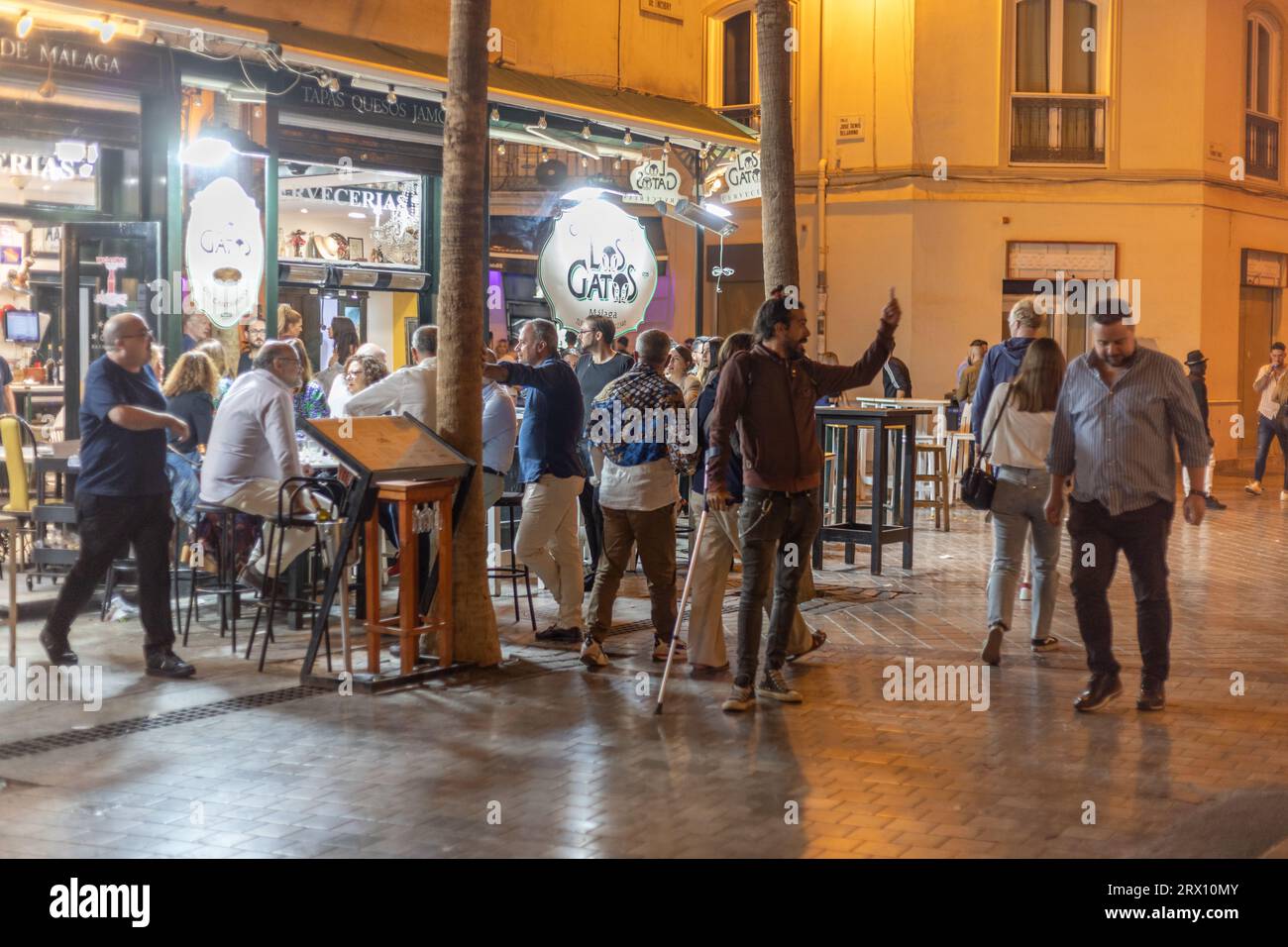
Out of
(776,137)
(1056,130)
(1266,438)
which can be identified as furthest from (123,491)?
(1056,130)

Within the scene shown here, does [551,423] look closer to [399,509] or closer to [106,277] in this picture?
[399,509]

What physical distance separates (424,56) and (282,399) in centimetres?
579

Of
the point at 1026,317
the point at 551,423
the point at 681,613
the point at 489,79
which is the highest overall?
the point at 489,79

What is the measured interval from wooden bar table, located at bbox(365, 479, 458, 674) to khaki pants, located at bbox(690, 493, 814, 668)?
136 centimetres

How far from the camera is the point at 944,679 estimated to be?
8.45 metres

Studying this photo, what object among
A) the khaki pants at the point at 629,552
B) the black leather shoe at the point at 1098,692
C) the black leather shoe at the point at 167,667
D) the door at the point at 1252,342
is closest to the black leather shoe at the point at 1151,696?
the black leather shoe at the point at 1098,692

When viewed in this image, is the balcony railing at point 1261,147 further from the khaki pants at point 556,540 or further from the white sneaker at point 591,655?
the white sneaker at point 591,655

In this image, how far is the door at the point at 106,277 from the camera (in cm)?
1240

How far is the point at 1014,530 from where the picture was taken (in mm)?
9023

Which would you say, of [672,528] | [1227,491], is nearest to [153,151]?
[672,528]

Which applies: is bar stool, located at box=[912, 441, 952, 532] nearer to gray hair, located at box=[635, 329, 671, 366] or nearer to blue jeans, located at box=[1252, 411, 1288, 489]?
blue jeans, located at box=[1252, 411, 1288, 489]

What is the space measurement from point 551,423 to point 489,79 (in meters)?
6.12

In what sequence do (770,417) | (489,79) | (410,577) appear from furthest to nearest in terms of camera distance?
(489,79), (410,577), (770,417)
